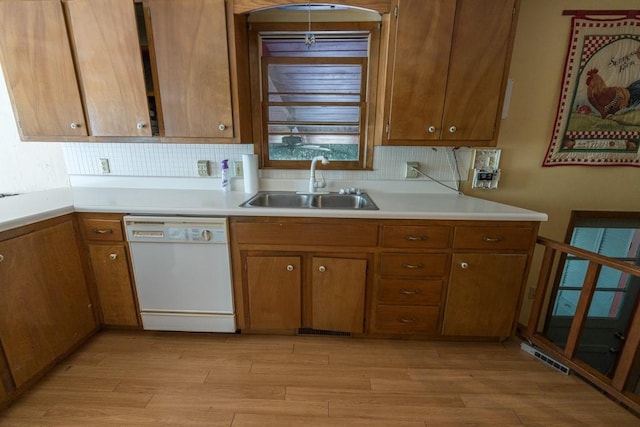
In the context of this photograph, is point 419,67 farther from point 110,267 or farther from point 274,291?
point 110,267

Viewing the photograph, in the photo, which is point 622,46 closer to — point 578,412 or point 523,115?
point 523,115

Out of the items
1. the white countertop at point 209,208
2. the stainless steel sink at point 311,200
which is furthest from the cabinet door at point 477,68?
the stainless steel sink at point 311,200

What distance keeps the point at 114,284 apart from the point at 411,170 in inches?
84.5

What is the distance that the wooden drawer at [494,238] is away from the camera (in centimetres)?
157

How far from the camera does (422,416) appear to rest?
1.32 metres

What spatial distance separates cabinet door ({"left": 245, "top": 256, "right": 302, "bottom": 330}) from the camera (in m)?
1.65

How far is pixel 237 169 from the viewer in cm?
204

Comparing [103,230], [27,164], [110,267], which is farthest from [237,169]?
[27,164]

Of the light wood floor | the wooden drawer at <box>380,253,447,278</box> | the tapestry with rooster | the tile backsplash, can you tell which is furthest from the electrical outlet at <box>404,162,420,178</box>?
the light wood floor

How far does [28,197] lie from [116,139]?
0.68m

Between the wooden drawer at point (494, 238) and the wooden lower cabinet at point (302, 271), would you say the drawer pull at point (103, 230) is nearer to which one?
the wooden lower cabinet at point (302, 271)

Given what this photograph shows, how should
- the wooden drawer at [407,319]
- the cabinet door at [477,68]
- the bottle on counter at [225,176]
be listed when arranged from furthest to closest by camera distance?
1. the bottle on counter at [225,176]
2. the wooden drawer at [407,319]
3. the cabinet door at [477,68]

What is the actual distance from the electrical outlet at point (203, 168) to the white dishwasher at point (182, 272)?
1.84ft

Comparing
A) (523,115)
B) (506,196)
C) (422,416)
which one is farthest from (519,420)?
(523,115)
